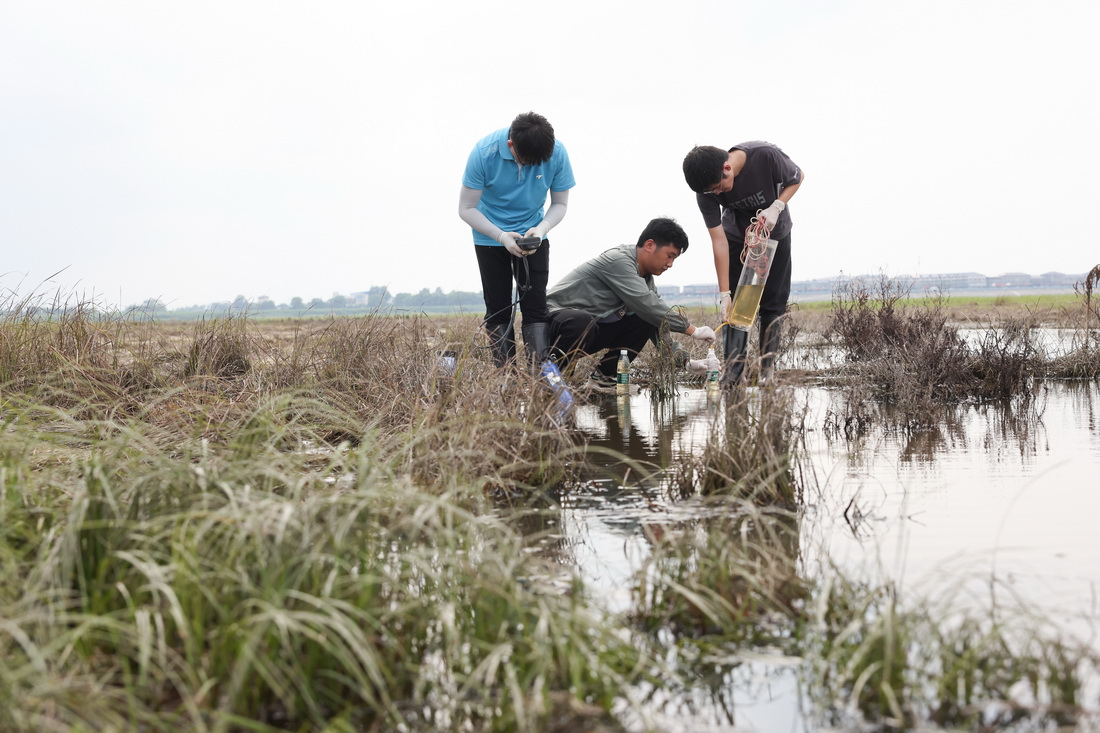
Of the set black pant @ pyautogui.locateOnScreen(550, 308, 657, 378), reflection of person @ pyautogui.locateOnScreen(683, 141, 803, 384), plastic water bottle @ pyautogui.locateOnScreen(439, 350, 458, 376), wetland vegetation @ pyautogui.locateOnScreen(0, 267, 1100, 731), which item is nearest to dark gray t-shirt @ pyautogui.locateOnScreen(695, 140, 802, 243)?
reflection of person @ pyautogui.locateOnScreen(683, 141, 803, 384)

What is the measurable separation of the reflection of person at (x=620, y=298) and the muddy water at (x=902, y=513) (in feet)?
3.55

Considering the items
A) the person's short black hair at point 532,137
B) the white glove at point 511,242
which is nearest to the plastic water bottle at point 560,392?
the white glove at point 511,242

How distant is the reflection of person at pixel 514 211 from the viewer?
5891mm

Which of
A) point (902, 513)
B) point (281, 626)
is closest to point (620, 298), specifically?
point (902, 513)

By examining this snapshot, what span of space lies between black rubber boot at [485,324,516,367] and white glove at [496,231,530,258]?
511 millimetres

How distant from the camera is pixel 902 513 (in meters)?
3.58

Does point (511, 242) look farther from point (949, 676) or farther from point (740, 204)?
point (949, 676)

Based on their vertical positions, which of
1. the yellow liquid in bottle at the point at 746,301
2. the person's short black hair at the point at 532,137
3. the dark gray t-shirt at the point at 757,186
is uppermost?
the person's short black hair at the point at 532,137

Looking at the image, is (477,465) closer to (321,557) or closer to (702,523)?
(702,523)

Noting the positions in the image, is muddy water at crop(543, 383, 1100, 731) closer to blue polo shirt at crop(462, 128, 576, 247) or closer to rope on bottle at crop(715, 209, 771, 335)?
rope on bottle at crop(715, 209, 771, 335)

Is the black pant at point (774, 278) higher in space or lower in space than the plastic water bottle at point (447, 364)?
higher

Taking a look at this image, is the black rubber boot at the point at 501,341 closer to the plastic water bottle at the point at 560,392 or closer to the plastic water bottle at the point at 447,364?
the plastic water bottle at the point at 447,364

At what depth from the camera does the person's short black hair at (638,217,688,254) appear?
281 inches

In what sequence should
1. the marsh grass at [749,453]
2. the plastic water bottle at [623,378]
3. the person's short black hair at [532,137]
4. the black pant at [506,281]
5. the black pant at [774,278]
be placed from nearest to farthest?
the marsh grass at [749,453]
the person's short black hair at [532,137]
the black pant at [506,281]
the black pant at [774,278]
the plastic water bottle at [623,378]
